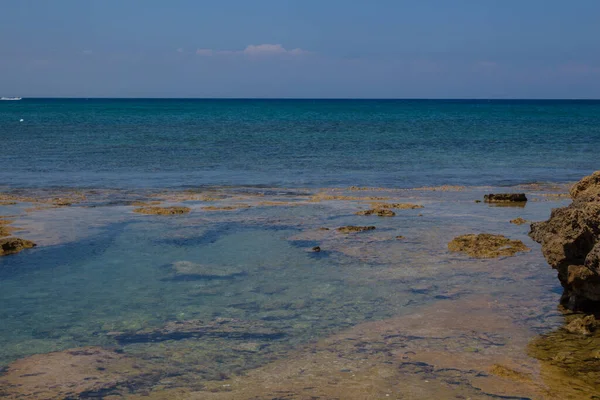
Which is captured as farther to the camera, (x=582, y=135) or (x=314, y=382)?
(x=582, y=135)

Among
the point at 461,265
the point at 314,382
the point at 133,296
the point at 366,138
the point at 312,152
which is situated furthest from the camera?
the point at 366,138

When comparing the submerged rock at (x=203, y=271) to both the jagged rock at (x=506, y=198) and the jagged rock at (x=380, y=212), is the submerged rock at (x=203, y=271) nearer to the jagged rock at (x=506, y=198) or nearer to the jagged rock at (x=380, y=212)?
the jagged rock at (x=380, y=212)

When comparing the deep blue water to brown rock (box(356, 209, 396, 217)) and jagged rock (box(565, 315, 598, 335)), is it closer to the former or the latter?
brown rock (box(356, 209, 396, 217))

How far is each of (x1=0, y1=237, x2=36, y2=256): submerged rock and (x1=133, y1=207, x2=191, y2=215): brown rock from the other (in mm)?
5130

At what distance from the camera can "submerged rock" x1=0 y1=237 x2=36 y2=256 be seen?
15845mm

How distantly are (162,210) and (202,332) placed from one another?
1108cm

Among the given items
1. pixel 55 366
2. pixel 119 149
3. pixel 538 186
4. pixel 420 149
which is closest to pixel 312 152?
pixel 420 149

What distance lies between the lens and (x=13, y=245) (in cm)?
1612

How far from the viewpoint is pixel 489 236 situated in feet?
55.2

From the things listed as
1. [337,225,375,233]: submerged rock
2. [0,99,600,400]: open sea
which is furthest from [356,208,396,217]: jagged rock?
[337,225,375,233]: submerged rock

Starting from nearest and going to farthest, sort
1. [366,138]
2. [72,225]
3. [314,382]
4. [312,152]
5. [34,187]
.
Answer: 1. [314,382]
2. [72,225]
3. [34,187]
4. [312,152]
5. [366,138]

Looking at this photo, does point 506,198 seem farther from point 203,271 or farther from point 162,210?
point 203,271

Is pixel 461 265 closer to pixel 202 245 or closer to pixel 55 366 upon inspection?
pixel 202 245

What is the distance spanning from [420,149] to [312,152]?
7.71 meters
